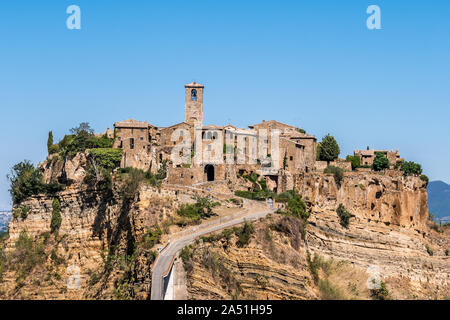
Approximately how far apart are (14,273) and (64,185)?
365 inches

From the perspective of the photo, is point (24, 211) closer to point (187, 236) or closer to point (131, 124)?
point (131, 124)

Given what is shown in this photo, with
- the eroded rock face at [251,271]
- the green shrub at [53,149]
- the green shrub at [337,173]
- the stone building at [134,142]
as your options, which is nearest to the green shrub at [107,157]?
the stone building at [134,142]

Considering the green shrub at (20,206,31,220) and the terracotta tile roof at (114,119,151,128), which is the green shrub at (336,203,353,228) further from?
the green shrub at (20,206,31,220)

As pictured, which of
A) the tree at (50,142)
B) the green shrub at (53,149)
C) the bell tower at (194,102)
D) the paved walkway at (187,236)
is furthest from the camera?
the bell tower at (194,102)

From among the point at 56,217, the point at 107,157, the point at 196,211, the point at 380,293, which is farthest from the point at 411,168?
the point at 56,217

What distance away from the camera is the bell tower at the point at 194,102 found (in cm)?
7706

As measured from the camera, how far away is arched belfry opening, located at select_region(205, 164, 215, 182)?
225 ft

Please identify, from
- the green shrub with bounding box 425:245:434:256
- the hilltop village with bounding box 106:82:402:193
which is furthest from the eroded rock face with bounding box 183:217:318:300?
the green shrub with bounding box 425:245:434:256

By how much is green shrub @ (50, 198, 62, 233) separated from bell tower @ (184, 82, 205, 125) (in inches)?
Answer: 793

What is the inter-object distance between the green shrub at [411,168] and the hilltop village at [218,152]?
218 centimetres

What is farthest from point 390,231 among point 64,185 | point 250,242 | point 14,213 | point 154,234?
point 14,213

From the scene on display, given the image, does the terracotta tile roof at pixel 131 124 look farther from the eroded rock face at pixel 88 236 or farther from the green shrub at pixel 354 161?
the green shrub at pixel 354 161

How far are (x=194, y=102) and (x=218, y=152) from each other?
10.3 meters

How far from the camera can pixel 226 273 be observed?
47.1 metres
